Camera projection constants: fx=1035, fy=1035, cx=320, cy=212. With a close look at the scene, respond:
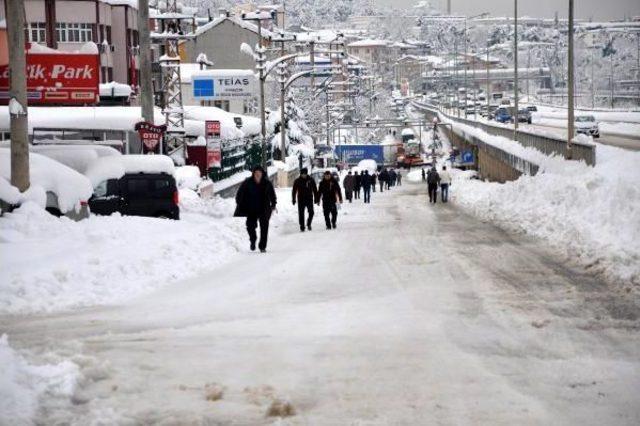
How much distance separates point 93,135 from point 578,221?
75.5 feet

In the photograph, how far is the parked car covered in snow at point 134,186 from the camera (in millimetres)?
25281

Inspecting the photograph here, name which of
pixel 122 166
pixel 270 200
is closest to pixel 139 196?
pixel 122 166

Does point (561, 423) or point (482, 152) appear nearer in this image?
point (561, 423)

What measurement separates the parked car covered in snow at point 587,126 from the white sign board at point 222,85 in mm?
20772

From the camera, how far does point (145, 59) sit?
30.5 meters

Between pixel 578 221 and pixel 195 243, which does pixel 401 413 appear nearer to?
pixel 195 243

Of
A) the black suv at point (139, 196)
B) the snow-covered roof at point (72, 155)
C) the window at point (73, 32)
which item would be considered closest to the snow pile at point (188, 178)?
the snow-covered roof at point (72, 155)

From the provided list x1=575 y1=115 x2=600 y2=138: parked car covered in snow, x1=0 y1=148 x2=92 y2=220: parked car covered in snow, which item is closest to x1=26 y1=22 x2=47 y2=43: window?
x1=575 y1=115 x2=600 y2=138: parked car covered in snow

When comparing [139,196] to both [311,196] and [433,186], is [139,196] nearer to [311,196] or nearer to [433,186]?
[311,196]

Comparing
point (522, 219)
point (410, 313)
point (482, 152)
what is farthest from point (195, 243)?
point (482, 152)

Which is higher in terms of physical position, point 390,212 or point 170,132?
point 170,132

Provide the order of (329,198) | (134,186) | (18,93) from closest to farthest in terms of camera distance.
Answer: (18,93) < (134,186) < (329,198)

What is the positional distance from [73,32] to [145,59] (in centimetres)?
3913

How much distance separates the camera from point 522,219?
26.7 metres
